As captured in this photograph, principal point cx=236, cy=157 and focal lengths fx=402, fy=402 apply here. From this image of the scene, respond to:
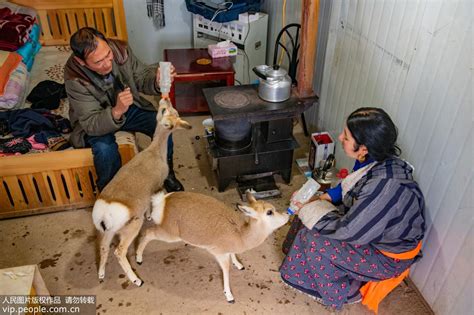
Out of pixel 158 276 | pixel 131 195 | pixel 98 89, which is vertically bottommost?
pixel 158 276

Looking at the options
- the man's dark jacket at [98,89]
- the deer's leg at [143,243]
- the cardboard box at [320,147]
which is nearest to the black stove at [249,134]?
the cardboard box at [320,147]

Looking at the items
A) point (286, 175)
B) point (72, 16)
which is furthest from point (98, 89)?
point (72, 16)

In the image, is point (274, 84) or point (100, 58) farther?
point (274, 84)

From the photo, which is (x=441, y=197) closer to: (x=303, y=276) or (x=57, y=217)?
(x=303, y=276)

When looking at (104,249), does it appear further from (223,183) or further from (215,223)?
(223,183)

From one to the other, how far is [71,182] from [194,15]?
220 cm

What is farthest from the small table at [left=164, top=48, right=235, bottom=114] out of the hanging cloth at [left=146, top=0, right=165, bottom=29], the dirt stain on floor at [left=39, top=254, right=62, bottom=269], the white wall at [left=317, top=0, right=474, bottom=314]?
the dirt stain on floor at [left=39, top=254, right=62, bottom=269]

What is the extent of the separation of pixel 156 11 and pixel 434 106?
3163 mm

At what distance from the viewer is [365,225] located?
1795 millimetres

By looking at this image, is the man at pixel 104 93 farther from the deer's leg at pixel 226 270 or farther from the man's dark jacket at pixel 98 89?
the deer's leg at pixel 226 270

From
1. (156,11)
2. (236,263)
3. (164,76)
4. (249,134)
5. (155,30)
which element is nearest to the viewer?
(236,263)

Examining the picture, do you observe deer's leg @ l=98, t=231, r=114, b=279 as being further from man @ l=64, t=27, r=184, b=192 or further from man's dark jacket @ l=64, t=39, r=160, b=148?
man's dark jacket @ l=64, t=39, r=160, b=148

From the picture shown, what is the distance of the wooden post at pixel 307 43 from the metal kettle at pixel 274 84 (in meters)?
0.12

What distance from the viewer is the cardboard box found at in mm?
2932
